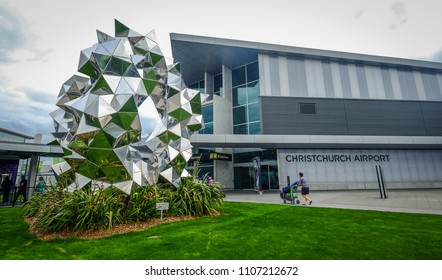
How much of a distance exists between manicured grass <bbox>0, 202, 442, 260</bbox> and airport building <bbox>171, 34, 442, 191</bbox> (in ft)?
39.4

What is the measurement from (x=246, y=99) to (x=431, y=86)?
20.5 m

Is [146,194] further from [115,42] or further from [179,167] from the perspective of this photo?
[115,42]

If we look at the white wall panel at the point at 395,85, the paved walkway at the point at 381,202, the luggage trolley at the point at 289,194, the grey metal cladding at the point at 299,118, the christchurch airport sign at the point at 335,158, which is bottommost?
the paved walkway at the point at 381,202

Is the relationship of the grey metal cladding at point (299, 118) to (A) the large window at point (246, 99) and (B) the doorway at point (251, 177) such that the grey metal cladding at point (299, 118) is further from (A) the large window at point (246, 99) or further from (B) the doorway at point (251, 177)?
(B) the doorway at point (251, 177)

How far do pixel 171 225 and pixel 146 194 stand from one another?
4.63 feet

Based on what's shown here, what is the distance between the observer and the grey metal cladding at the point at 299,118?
19.7 m

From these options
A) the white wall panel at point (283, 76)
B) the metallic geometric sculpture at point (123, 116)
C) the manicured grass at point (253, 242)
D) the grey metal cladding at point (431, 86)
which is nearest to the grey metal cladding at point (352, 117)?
the white wall panel at point (283, 76)

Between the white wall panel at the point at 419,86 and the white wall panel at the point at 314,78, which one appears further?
the white wall panel at the point at 419,86

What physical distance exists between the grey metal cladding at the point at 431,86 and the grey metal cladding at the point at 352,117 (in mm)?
1589

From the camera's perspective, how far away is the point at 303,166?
19.3 metres

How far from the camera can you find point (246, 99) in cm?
2292

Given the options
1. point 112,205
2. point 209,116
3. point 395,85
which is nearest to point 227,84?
point 209,116

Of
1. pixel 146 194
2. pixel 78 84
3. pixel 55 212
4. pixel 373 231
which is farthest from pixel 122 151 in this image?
pixel 373 231

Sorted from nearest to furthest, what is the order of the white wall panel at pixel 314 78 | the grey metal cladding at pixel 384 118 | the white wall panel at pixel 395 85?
the grey metal cladding at pixel 384 118
the white wall panel at pixel 314 78
the white wall panel at pixel 395 85
